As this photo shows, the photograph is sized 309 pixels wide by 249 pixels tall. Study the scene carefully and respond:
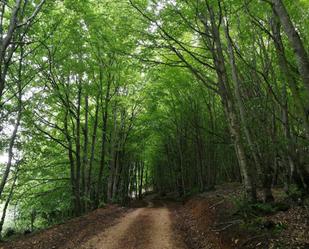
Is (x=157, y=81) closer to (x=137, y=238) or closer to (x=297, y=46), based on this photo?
(x=137, y=238)

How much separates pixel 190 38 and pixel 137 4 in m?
5.89

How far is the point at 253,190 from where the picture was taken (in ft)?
26.5

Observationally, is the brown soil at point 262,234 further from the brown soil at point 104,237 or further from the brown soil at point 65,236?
the brown soil at point 65,236

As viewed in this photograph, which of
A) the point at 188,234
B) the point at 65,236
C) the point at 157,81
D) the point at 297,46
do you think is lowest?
the point at 188,234

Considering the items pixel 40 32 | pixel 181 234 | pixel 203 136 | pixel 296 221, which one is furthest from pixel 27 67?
pixel 203 136

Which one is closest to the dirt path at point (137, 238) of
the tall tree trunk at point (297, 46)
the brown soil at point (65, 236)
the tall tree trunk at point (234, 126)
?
the brown soil at point (65, 236)

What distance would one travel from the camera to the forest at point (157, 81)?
7891mm

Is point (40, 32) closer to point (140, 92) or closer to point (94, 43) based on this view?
point (94, 43)

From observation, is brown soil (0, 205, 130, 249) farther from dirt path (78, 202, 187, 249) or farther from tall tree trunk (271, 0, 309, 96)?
tall tree trunk (271, 0, 309, 96)

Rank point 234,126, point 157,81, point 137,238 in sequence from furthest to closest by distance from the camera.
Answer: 1. point 157,81
2. point 137,238
3. point 234,126

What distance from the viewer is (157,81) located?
1855 centimetres

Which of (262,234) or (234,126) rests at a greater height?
(234,126)

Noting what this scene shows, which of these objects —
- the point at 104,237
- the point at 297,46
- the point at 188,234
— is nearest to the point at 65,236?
the point at 104,237

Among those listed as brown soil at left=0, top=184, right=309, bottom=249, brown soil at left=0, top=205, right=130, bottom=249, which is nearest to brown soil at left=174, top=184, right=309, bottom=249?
brown soil at left=0, top=184, right=309, bottom=249
